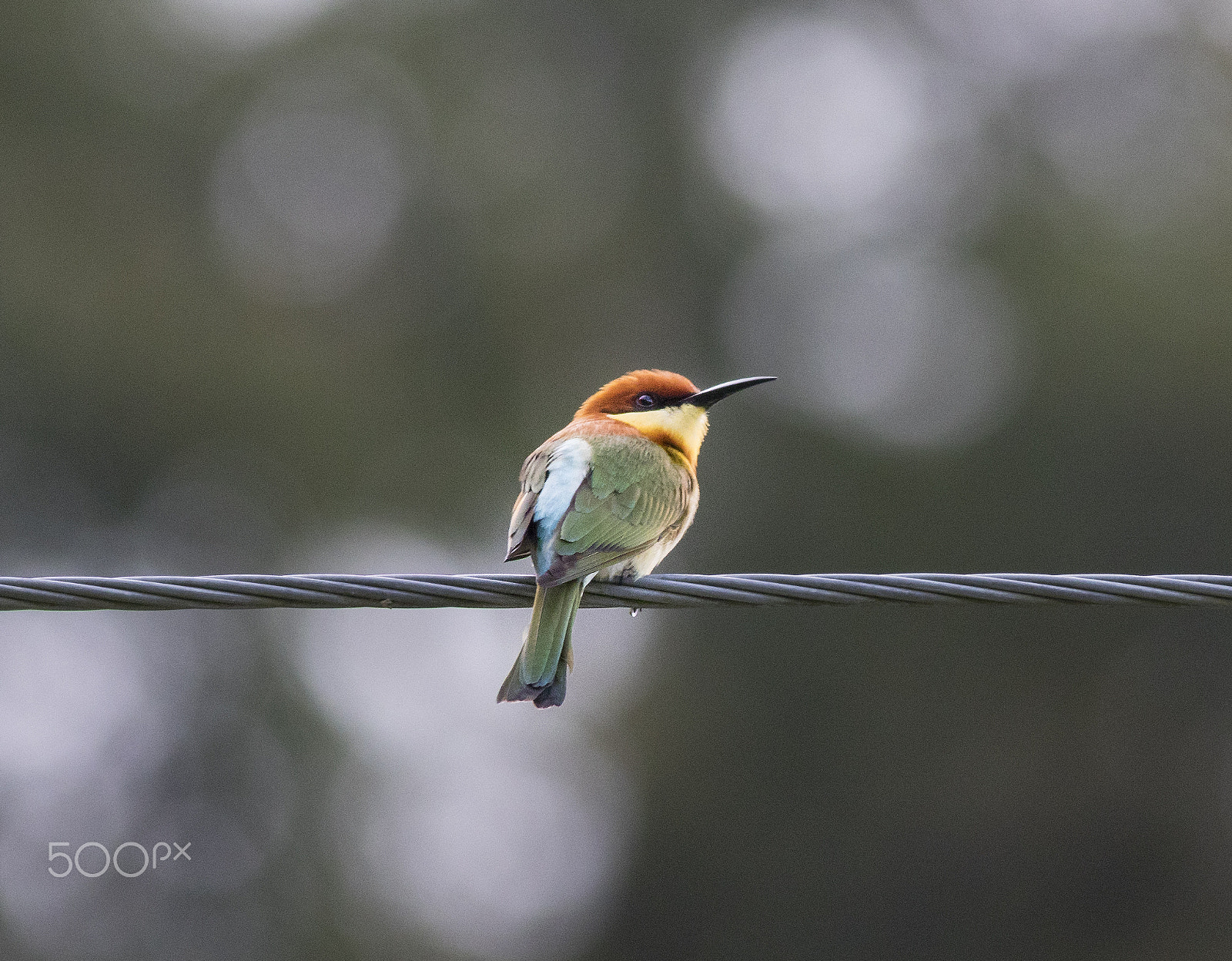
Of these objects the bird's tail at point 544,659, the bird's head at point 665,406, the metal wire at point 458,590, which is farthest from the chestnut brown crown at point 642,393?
the metal wire at point 458,590

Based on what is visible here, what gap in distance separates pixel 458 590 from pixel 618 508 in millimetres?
1142

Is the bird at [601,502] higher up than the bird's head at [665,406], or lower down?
lower down

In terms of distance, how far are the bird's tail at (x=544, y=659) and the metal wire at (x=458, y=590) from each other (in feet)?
2.19

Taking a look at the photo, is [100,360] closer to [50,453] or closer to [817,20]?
[50,453]

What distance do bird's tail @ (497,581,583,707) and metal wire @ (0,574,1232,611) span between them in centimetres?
67

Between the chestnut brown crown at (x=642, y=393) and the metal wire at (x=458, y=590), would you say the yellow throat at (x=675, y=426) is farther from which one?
the metal wire at (x=458, y=590)

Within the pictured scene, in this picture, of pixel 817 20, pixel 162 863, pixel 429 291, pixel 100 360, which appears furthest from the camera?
pixel 817 20

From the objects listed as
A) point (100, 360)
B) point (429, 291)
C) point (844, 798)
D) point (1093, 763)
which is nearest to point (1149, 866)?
point (1093, 763)

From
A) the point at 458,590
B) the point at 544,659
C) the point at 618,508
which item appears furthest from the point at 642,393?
the point at 458,590

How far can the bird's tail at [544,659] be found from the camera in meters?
3.52

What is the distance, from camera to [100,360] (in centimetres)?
1276

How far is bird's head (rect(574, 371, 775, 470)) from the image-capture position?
4758 mm

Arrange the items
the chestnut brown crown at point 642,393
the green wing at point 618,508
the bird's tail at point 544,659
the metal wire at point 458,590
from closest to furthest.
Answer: the metal wire at point 458,590
the bird's tail at point 544,659
the green wing at point 618,508
the chestnut brown crown at point 642,393

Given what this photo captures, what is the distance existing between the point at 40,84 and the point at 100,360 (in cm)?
276
